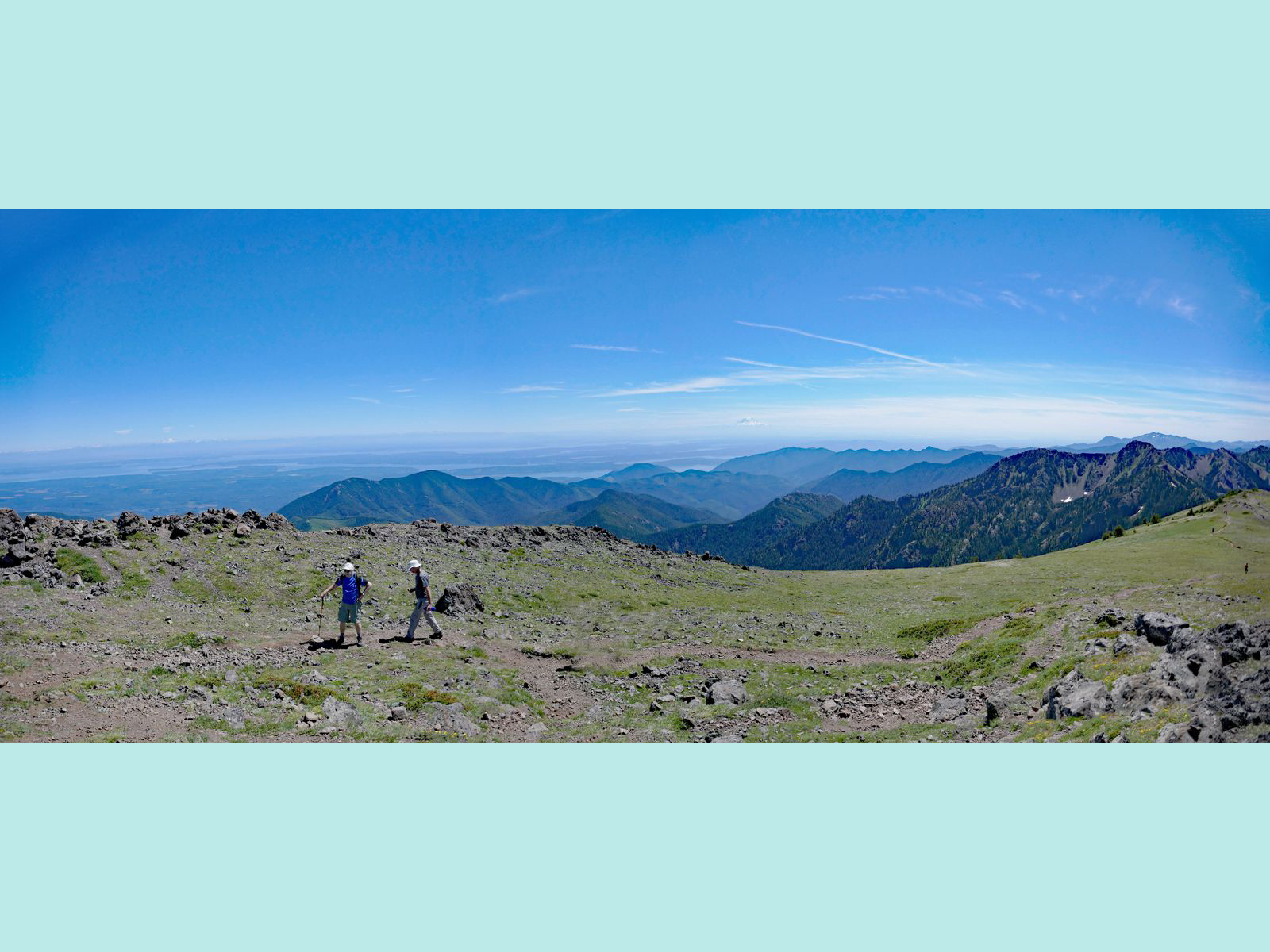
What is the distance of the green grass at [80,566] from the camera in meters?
18.2

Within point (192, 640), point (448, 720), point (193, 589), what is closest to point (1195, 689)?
point (448, 720)

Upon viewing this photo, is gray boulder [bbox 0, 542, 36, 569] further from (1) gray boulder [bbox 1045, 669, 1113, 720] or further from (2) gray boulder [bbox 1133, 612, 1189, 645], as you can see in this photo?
(2) gray boulder [bbox 1133, 612, 1189, 645]

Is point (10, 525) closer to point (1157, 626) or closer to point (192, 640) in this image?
point (192, 640)

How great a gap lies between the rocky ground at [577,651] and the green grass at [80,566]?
61mm

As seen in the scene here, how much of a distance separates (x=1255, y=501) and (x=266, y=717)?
29.7 metres

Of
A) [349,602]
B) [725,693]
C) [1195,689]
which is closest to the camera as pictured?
[1195,689]

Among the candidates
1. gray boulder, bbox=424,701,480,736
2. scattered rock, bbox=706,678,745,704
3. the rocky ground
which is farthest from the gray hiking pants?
scattered rock, bbox=706,678,745,704

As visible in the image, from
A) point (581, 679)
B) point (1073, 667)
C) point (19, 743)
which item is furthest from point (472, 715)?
point (1073, 667)

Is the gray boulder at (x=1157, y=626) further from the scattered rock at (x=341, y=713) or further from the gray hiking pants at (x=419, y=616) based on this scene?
the gray hiking pants at (x=419, y=616)

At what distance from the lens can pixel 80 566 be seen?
18.4 metres

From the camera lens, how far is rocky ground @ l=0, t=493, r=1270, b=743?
1088cm

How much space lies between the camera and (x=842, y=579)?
121 ft

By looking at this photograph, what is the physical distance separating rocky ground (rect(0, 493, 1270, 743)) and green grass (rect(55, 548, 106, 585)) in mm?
61

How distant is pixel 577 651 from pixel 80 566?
672 inches
